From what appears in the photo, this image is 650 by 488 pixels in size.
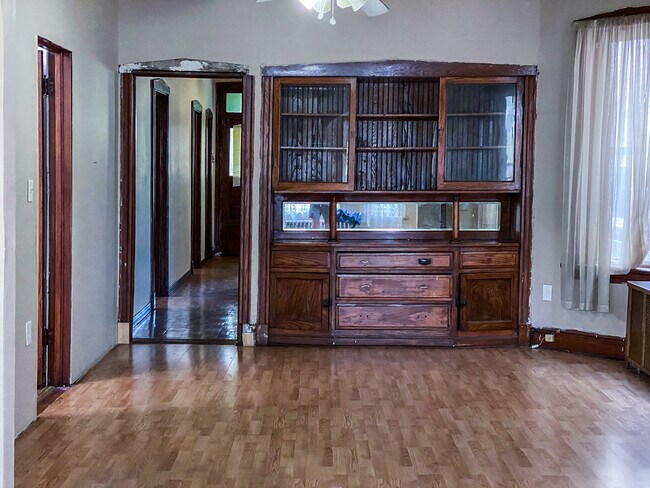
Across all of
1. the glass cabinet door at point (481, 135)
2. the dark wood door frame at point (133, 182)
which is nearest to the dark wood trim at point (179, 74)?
the dark wood door frame at point (133, 182)

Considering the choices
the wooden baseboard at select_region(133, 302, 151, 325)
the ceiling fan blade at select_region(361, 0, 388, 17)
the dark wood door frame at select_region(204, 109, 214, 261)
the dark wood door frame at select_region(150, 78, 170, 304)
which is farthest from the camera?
the dark wood door frame at select_region(204, 109, 214, 261)

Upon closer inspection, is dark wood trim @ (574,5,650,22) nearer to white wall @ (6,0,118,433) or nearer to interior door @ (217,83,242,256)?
white wall @ (6,0,118,433)

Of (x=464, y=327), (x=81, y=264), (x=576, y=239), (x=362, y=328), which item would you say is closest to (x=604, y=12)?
(x=576, y=239)

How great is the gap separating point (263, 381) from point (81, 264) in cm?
142

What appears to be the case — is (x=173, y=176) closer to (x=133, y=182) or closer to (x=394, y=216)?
(x=133, y=182)

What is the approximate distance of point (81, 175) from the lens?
16.6 ft

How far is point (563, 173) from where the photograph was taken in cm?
586

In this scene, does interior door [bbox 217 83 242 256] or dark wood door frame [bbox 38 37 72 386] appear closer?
dark wood door frame [bbox 38 37 72 386]

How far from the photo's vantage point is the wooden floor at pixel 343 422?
138 inches

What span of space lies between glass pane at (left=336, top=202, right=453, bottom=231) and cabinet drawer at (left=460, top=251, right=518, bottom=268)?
431 mm

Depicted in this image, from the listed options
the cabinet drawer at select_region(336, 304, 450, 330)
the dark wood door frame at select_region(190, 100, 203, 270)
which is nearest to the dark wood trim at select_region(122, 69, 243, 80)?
the cabinet drawer at select_region(336, 304, 450, 330)

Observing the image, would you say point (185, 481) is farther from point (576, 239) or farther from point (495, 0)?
point (495, 0)

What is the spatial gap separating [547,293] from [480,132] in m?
1.36

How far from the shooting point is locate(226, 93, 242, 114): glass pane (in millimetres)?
11820
